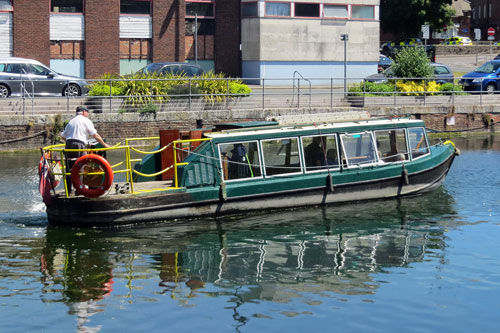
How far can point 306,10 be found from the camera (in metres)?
50.0

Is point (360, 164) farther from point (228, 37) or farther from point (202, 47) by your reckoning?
point (228, 37)

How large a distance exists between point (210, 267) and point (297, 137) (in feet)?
18.2

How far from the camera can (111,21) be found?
1816 inches

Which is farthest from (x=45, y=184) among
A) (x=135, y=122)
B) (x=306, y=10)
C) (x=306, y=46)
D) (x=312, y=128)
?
(x=306, y=10)

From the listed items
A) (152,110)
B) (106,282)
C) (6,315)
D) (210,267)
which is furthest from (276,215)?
(152,110)

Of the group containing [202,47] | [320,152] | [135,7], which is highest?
[135,7]

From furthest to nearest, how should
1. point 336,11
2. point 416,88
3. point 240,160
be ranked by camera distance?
point 336,11 → point 416,88 → point 240,160

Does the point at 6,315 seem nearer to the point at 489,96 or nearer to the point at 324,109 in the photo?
the point at 324,109

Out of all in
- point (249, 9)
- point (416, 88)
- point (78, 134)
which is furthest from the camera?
point (249, 9)

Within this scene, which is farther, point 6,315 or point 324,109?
point 324,109

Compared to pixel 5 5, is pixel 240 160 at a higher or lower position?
lower

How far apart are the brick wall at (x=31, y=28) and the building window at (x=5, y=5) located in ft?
0.96

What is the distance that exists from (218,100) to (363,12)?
71.4 feet

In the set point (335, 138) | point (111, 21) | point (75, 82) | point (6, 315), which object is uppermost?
point (111, 21)
